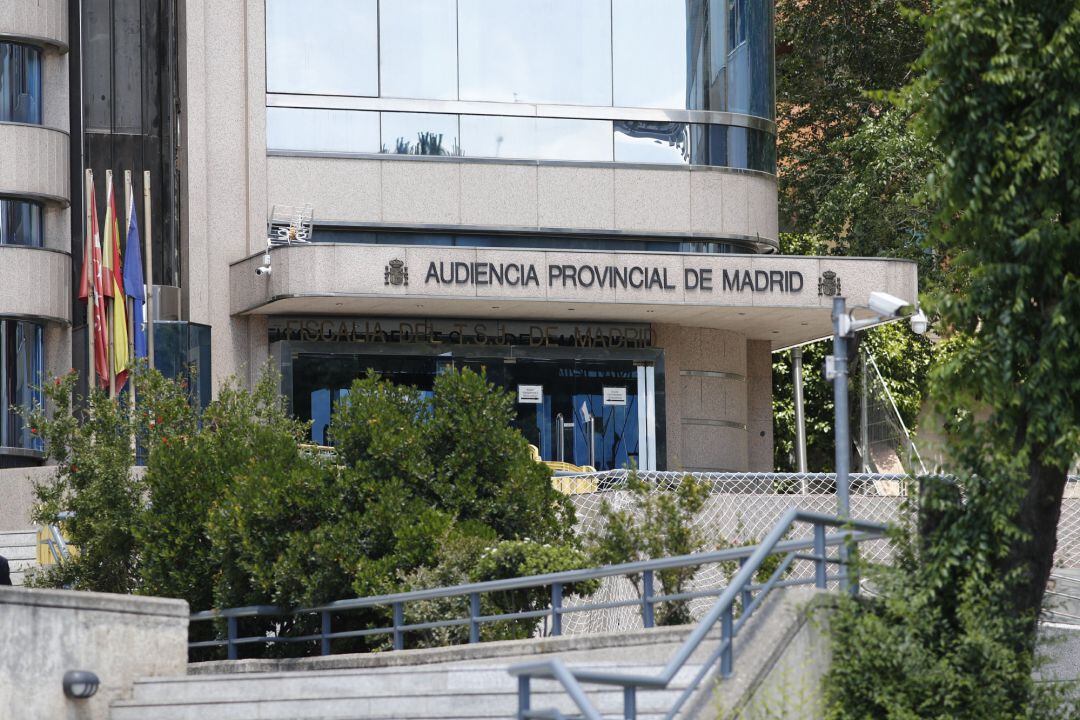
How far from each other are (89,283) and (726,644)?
66.4 feet

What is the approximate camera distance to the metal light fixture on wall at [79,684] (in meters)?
13.4

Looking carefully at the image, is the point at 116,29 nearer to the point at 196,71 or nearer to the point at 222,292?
the point at 196,71

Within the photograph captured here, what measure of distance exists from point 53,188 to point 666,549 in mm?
19282

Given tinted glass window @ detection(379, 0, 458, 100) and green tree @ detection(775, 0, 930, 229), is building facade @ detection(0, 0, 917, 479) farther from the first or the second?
green tree @ detection(775, 0, 930, 229)

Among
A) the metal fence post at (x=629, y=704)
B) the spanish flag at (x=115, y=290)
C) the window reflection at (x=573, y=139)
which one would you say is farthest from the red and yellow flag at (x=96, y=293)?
the metal fence post at (x=629, y=704)

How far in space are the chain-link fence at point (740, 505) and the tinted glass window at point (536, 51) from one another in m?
9.60

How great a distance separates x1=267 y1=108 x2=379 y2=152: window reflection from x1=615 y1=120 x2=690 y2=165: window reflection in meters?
4.12

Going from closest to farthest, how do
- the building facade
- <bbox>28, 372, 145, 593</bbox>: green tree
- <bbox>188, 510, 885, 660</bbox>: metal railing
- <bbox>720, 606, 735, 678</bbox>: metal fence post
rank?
<bbox>720, 606, 735, 678</bbox>: metal fence post
<bbox>188, 510, 885, 660</bbox>: metal railing
<bbox>28, 372, 145, 593</bbox>: green tree
the building facade

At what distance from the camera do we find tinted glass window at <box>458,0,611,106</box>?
29.9 meters

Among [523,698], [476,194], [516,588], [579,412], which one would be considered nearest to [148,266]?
[476,194]

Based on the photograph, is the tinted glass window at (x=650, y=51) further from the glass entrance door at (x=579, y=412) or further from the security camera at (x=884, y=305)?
the security camera at (x=884, y=305)

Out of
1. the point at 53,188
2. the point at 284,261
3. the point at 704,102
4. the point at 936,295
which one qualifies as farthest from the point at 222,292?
the point at 936,295

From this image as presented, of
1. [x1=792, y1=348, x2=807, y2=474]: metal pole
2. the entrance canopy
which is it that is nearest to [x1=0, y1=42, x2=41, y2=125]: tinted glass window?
the entrance canopy

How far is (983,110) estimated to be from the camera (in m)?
11.6
